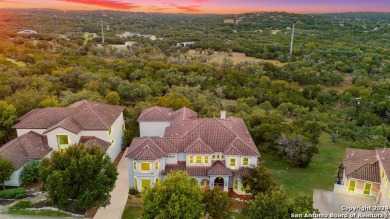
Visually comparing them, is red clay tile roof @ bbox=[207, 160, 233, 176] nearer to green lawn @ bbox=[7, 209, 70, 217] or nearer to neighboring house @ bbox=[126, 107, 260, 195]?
neighboring house @ bbox=[126, 107, 260, 195]

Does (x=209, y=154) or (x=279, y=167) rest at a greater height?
(x=209, y=154)

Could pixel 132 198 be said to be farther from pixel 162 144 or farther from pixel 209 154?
pixel 209 154

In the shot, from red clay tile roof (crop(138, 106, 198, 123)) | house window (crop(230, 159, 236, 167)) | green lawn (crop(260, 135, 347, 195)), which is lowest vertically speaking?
green lawn (crop(260, 135, 347, 195))

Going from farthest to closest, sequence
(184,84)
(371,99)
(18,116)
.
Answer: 1. (184,84)
2. (371,99)
3. (18,116)

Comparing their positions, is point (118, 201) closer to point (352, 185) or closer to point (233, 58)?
point (352, 185)

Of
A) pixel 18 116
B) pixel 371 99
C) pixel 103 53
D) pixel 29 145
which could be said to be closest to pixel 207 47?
pixel 103 53

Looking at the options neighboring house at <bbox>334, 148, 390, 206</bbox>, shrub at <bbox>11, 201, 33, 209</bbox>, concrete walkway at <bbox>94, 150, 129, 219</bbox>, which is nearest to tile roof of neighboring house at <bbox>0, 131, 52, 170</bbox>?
shrub at <bbox>11, 201, 33, 209</bbox>

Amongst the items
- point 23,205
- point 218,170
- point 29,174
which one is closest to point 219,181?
point 218,170
